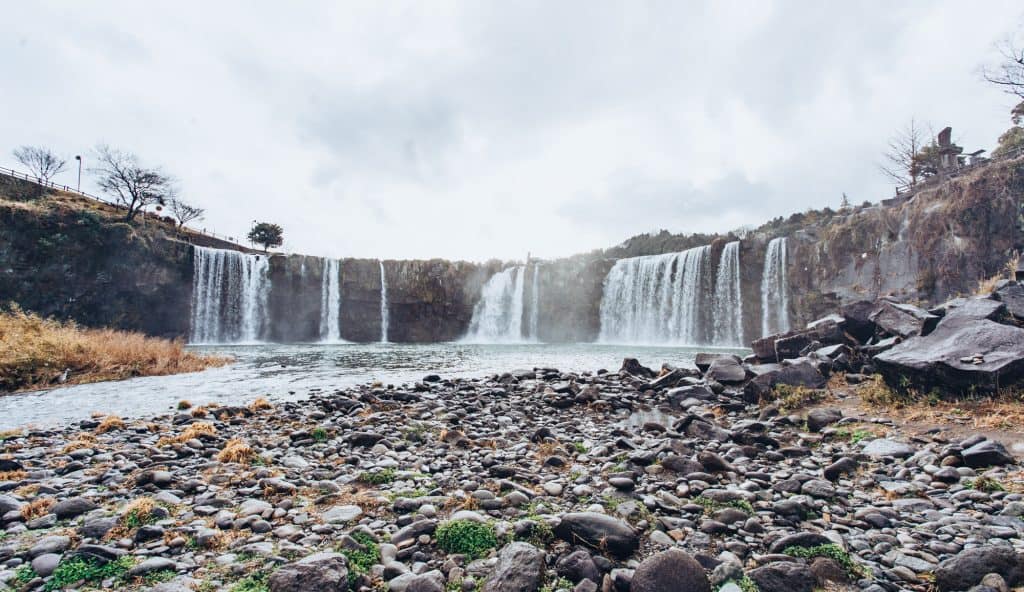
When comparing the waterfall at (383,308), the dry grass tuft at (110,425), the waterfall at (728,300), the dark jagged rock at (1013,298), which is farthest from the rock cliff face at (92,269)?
the dark jagged rock at (1013,298)

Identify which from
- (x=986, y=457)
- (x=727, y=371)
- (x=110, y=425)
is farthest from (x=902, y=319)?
(x=110, y=425)

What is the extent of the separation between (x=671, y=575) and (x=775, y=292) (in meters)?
33.5

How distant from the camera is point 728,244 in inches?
1280

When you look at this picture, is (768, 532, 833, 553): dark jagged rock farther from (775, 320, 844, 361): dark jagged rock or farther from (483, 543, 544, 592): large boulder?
(775, 320, 844, 361): dark jagged rock

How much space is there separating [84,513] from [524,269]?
137ft

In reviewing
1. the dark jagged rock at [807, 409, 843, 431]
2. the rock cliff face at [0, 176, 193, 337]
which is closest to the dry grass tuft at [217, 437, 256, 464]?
the dark jagged rock at [807, 409, 843, 431]

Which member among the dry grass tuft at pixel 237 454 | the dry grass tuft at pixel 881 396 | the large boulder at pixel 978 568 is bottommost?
the dry grass tuft at pixel 237 454

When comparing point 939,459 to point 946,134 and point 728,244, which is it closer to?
point 728,244

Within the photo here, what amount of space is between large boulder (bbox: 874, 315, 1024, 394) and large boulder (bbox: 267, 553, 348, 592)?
8605mm

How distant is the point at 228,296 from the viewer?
1563 inches

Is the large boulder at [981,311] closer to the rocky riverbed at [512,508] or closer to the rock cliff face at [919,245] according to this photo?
the rocky riverbed at [512,508]

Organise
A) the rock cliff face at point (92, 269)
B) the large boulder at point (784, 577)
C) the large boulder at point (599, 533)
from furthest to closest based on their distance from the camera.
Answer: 1. the rock cliff face at point (92, 269)
2. the large boulder at point (599, 533)
3. the large boulder at point (784, 577)

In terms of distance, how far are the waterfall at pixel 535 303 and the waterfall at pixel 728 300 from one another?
1769 centimetres

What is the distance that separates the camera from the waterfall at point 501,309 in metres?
45.0
